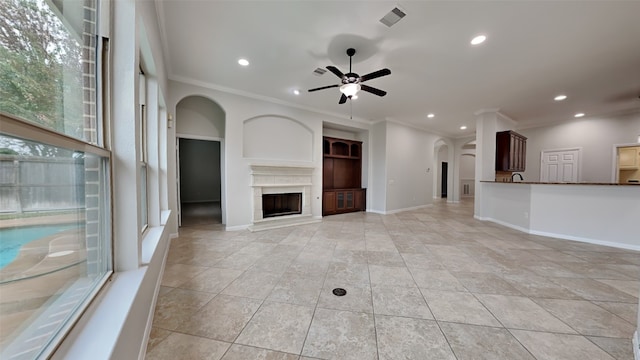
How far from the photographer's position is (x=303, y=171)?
17.7ft

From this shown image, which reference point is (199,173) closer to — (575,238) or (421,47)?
(421,47)

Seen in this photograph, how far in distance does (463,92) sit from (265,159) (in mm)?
4620

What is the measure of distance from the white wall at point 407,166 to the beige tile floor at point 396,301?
130 inches

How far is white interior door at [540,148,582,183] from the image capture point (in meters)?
6.38

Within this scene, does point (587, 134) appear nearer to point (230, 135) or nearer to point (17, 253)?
point (230, 135)

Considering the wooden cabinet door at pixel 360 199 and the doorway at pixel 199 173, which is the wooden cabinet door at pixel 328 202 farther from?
the doorway at pixel 199 173

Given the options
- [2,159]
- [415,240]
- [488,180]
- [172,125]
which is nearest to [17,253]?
[2,159]

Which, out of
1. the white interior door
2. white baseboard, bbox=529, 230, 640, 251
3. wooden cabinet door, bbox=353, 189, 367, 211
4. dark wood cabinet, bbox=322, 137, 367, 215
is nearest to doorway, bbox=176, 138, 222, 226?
dark wood cabinet, bbox=322, 137, 367, 215

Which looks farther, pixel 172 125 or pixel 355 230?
pixel 355 230

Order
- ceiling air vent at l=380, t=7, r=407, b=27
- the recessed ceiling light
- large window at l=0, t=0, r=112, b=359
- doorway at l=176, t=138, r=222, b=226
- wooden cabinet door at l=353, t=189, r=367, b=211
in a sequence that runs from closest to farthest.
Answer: large window at l=0, t=0, r=112, b=359 < ceiling air vent at l=380, t=7, r=407, b=27 < the recessed ceiling light < wooden cabinet door at l=353, t=189, r=367, b=211 < doorway at l=176, t=138, r=222, b=226

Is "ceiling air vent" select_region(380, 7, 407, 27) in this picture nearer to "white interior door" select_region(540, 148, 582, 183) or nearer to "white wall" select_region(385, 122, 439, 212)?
"white wall" select_region(385, 122, 439, 212)

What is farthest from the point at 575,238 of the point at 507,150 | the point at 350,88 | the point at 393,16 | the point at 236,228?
the point at 236,228

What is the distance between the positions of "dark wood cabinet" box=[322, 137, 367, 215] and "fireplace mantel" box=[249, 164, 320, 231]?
88 centimetres

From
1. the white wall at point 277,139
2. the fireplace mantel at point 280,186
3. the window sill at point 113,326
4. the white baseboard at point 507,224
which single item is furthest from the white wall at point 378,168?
the window sill at point 113,326
